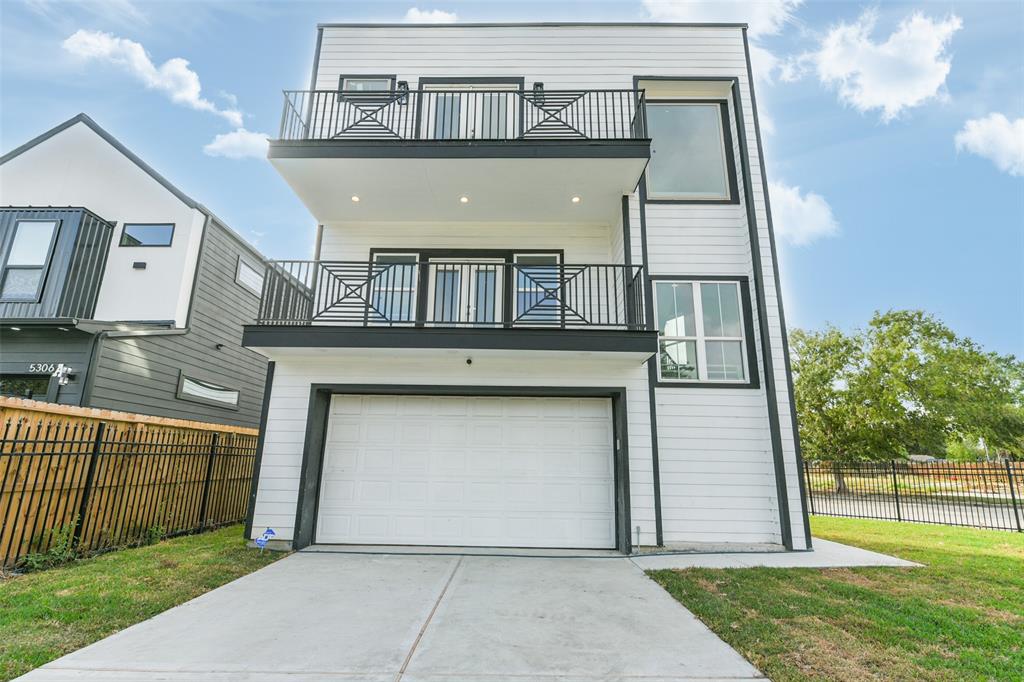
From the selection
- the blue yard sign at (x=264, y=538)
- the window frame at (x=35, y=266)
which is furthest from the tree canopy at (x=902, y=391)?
the window frame at (x=35, y=266)

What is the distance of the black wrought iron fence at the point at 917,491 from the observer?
35.2ft

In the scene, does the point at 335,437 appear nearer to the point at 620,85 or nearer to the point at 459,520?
the point at 459,520

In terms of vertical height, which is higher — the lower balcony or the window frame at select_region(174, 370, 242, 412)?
the lower balcony

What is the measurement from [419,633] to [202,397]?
10203 mm

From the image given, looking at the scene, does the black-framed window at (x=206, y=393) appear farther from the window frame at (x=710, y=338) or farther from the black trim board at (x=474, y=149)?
the window frame at (x=710, y=338)

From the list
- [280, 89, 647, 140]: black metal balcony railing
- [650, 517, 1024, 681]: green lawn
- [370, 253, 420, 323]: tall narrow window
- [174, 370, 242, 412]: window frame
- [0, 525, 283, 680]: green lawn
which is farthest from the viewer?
[174, 370, 242, 412]: window frame

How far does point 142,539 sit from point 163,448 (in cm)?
121

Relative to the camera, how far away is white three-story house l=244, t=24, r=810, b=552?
658 centimetres

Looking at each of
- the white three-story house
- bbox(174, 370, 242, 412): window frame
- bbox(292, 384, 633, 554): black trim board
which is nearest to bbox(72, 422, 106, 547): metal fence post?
the white three-story house

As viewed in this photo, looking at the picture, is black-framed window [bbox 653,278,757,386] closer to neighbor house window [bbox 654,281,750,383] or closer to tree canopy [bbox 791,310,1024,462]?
neighbor house window [bbox 654,281,750,383]

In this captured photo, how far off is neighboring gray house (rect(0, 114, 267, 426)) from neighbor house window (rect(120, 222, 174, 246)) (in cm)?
2

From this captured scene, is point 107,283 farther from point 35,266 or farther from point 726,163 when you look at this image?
point 726,163

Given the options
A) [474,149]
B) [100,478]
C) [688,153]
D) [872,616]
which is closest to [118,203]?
[100,478]

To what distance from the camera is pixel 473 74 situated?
8.60 meters
